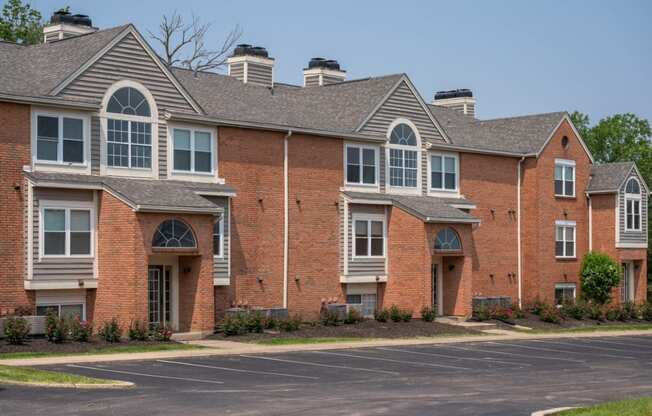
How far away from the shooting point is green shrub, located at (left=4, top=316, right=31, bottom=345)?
31.1 m

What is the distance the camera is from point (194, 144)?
1521 inches

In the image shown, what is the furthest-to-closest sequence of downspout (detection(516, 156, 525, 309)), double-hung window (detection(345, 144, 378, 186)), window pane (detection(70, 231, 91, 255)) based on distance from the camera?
1. downspout (detection(516, 156, 525, 309))
2. double-hung window (detection(345, 144, 378, 186))
3. window pane (detection(70, 231, 91, 255))

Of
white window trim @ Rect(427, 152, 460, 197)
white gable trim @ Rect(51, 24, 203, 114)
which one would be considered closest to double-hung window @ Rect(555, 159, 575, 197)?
white window trim @ Rect(427, 152, 460, 197)

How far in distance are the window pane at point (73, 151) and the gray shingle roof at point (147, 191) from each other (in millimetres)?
502

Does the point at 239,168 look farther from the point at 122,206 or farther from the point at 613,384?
the point at 613,384

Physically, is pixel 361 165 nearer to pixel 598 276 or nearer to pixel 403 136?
pixel 403 136

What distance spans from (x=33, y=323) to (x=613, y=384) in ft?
52.9

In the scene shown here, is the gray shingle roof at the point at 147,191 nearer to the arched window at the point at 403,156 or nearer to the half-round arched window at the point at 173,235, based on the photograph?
the half-round arched window at the point at 173,235

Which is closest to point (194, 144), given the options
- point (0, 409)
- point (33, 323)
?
point (33, 323)

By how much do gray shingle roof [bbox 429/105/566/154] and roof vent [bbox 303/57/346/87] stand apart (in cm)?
481

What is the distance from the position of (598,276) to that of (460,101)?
12163 mm

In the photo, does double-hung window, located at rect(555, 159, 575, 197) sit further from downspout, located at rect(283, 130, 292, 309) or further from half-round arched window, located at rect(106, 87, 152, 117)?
half-round arched window, located at rect(106, 87, 152, 117)

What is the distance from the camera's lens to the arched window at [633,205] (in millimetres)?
55000

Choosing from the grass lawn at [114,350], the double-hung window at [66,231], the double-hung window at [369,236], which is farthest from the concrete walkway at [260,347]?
the double-hung window at [369,236]
